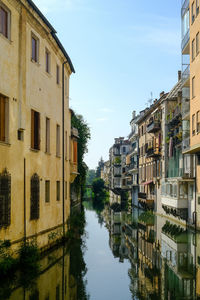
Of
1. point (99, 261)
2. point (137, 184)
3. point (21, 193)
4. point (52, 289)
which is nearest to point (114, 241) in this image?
point (99, 261)

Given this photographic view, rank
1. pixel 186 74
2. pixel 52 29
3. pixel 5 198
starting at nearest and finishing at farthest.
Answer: pixel 5 198 → pixel 52 29 → pixel 186 74

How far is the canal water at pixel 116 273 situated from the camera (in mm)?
12648

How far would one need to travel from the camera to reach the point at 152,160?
51.4 m

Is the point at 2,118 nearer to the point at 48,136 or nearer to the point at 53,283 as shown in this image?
the point at 53,283

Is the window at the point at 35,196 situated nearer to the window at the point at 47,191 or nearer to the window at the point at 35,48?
the window at the point at 47,191

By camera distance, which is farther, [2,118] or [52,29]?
[52,29]

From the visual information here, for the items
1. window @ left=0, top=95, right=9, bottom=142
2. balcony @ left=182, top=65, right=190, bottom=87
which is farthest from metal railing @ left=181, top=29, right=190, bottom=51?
window @ left=0, top=95, right=9, bottom=142

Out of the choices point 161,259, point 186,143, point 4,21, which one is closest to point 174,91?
point 186,143

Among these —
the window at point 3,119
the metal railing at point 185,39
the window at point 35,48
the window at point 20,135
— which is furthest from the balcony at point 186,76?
the window at point 3,119

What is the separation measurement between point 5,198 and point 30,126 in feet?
13.9

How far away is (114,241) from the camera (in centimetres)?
2527

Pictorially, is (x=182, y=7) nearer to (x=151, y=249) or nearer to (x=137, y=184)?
(x=151, y=249)

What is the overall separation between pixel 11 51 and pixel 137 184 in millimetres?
49519

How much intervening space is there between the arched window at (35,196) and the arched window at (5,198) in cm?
285
